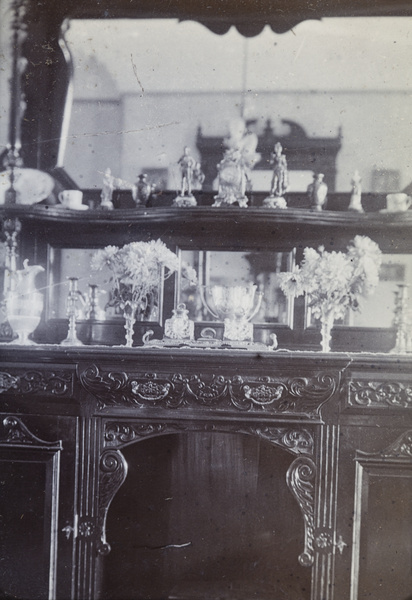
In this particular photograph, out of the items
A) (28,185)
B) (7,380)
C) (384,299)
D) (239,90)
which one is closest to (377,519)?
(384,299)

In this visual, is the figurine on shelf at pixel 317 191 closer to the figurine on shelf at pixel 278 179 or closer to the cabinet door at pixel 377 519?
the figurine on shelf at pixel 278 179

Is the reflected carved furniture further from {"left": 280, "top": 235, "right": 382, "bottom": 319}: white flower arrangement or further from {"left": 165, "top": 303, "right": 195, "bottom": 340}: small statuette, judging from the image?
{"left": 165, "top": 303, "right": 195, "bottom": 340}: small statuette

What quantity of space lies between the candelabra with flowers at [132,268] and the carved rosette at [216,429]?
1.39 ft

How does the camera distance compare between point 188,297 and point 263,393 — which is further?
point 188,297

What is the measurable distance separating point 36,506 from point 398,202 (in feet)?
7.10

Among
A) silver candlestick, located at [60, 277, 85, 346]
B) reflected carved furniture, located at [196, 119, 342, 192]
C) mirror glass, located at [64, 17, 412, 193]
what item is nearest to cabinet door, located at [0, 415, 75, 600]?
silver candlestick, located at [60, 277, 85, 346]

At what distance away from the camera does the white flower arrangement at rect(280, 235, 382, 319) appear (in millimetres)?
2547

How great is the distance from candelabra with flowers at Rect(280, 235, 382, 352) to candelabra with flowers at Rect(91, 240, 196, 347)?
63 centimetres

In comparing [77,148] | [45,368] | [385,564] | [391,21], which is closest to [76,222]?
[77,148]

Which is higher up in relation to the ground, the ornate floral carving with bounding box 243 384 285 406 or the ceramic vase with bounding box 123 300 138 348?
the ceramic vase with bounding box 123 300 138 348

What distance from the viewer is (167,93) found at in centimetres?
275

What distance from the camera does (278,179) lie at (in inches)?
106

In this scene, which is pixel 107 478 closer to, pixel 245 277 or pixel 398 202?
pixel 245 277

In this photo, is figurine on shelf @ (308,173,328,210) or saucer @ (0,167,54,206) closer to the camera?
figurine on shelf @ (308,173,328,210)
